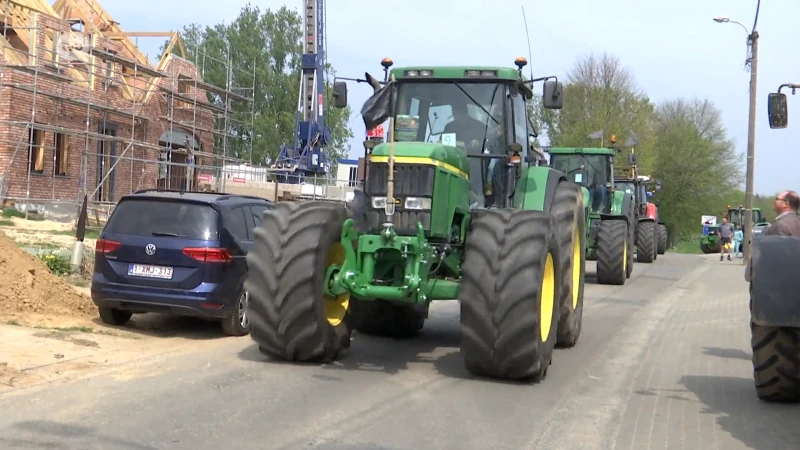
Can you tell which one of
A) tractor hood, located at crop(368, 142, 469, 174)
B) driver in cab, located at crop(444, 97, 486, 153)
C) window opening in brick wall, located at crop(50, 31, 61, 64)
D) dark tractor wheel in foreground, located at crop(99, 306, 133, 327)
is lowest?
dark tractor wheel in foreground, located at crop(99, 306, 133, 327)

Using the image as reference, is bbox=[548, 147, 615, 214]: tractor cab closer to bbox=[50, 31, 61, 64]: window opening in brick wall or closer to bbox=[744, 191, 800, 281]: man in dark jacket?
bbox=[744, 191, 800, 281]: man in dark jacket

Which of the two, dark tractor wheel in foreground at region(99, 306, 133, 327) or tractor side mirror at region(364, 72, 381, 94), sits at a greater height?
tractor side mirror at region(364, 72, 381, 94)

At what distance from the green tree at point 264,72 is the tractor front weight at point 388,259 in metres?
49.8

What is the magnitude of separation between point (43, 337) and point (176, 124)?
891 inches

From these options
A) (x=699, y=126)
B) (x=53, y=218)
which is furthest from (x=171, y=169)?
(x=699, y=126)

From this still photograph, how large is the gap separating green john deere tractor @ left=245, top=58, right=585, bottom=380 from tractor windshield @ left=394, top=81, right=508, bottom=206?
0.01m

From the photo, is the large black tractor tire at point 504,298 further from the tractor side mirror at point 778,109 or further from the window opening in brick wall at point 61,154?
the window opening in brick wall at point 61,154

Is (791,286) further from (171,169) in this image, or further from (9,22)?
(171,169)

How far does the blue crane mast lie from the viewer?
38.2 m

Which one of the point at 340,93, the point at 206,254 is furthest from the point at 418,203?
the point at 206,254

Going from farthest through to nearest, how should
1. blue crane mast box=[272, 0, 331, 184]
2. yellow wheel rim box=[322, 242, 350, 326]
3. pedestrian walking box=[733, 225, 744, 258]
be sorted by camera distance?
blue crane mast box=[272, 0, 331, 184]
pedestrian walking box=[733, 225, 744, 258]
yellow wheel rim box=[322, 242, 350, 326]

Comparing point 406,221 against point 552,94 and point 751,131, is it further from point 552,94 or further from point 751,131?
point 751,131

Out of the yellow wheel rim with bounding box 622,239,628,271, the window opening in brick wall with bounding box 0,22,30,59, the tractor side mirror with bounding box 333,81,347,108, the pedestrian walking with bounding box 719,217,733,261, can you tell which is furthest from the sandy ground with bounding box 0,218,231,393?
the pedestrian walking with bounding box 719,217,733,261

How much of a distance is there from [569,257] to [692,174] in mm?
49481
